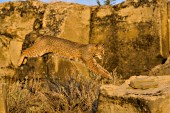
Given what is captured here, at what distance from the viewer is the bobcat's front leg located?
7920 millimetres

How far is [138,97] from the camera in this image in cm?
292

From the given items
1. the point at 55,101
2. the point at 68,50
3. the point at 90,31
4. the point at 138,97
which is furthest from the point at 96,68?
the point at 138,97

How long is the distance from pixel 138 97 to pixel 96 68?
17.8 ft

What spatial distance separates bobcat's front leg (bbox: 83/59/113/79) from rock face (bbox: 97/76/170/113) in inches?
173

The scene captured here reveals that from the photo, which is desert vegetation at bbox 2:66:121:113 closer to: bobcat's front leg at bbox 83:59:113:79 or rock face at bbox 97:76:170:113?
rock face at bbox 97:76:170:113

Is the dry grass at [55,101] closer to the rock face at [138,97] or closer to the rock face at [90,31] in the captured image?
the rock face at [138,97]

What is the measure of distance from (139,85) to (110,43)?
233 inches

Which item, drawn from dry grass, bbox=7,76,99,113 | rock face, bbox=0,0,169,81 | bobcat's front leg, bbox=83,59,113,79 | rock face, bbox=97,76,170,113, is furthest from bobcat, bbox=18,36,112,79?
rock face, bbox=97,76,170,113

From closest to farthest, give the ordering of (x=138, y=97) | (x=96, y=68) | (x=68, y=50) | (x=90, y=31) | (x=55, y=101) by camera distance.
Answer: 1. (x=138, y=97)
2. (x=55, y=101)
3. (x=96, y=68)
4. (x=68, y=50)
5. (x=90, y=31)

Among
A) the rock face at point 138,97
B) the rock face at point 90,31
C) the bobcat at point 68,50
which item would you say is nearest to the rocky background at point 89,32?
the rock face at point 90,31

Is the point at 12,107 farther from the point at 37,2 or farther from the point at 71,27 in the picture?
the point at 37,2

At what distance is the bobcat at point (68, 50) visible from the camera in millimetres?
8633

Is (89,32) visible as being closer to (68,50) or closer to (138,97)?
(68,50)

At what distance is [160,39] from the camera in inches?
327
